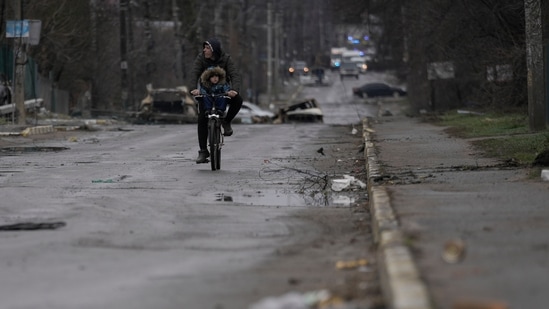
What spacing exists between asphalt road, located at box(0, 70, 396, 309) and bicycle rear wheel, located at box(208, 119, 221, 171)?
32 cm

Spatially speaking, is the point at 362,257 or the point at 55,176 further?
the point at 55,176

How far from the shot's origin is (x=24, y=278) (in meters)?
7.30

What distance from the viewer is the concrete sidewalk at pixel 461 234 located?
5.73 meters

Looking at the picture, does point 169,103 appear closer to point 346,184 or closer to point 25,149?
point 25,149

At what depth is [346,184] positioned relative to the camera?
42.7 feet

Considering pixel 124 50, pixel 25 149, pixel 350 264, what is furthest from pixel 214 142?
pixel 124 50

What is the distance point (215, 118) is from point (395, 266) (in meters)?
9.08

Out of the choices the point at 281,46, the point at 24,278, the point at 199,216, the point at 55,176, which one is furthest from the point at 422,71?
the point at 281,46

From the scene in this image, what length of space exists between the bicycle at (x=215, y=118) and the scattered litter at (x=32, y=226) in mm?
A: 5365

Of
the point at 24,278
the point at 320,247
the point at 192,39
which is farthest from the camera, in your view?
the point at 192,39

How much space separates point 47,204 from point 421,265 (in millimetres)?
5592

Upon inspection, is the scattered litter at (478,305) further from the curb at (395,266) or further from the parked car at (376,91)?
the parked car at (376,91)

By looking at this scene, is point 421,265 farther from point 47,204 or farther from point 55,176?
point 55,176

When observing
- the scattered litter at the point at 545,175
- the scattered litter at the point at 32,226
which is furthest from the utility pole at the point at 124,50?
the scattered litter at the point at 32,226
